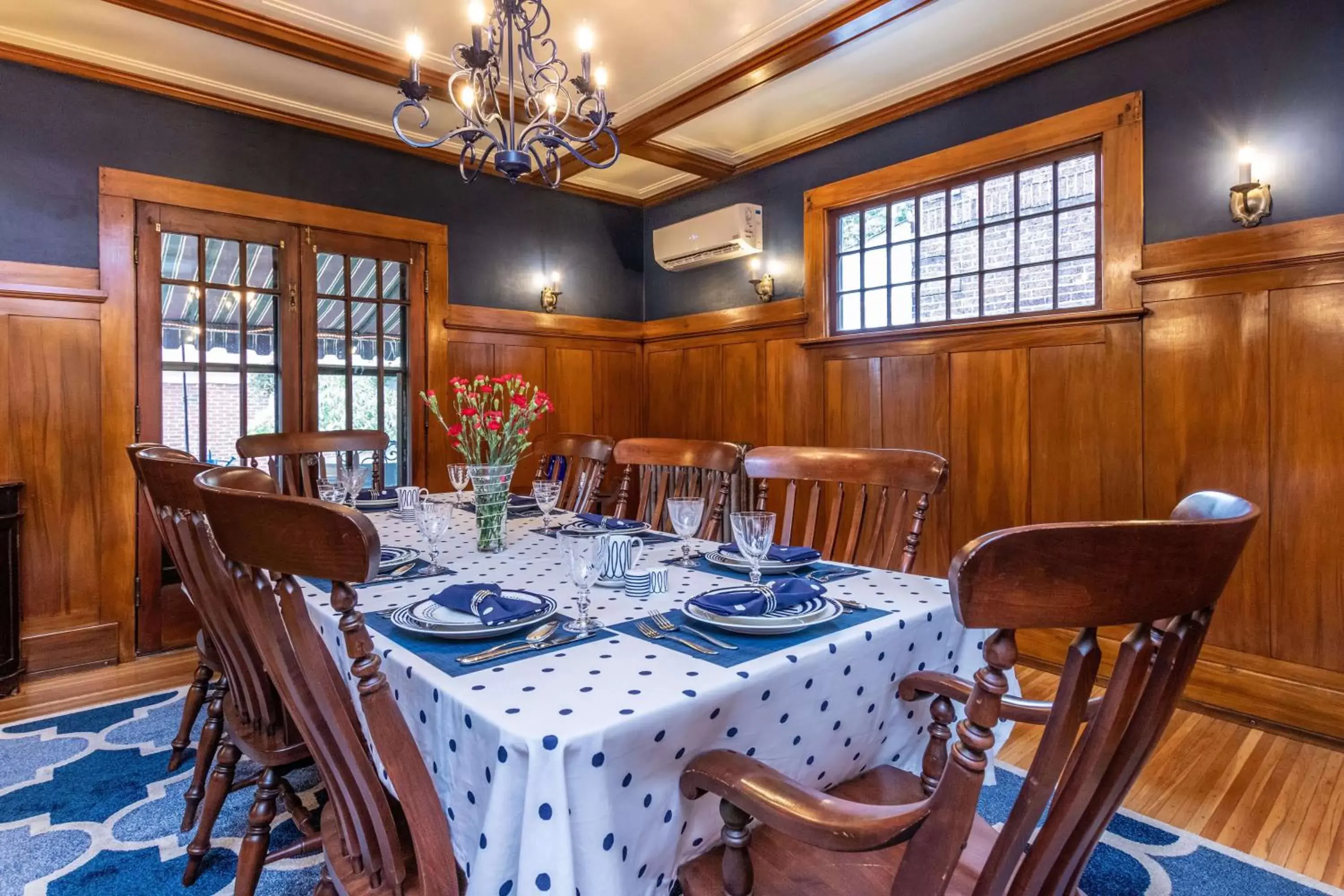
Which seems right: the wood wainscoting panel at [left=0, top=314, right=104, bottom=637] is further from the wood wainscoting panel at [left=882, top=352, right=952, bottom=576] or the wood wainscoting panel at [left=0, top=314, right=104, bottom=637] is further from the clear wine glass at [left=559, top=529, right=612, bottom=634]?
the wood wainscoting panel at [left=882, top=352, right=952, bottom=576]

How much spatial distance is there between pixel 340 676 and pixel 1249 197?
310 cm

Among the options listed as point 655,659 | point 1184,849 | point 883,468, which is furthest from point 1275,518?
point 655,659

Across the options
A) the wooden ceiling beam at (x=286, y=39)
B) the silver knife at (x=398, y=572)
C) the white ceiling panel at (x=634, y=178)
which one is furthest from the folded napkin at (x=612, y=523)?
the white ceiling panel at (x=634, y=178)

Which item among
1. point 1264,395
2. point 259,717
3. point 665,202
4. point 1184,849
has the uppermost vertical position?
point 665,202

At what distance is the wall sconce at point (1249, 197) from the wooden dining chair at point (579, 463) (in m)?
2.32

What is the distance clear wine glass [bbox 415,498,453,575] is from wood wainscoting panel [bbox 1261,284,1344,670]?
273 centimetres

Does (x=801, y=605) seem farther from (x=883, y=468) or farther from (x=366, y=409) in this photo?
(x=366, y=409)

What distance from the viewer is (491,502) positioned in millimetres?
1704

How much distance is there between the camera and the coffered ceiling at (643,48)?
2.67 meters

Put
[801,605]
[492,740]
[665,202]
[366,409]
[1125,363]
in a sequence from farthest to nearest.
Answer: [665,202] → [366,409] → [1125,363] → [801,605] → [492,740]

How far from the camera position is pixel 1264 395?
2.47 m

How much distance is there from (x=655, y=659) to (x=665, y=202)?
442 cm

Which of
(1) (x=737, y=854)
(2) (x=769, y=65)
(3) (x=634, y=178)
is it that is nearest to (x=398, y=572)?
(1) (x=737, y=854)

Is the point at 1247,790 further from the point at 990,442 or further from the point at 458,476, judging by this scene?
the point at 458,476
